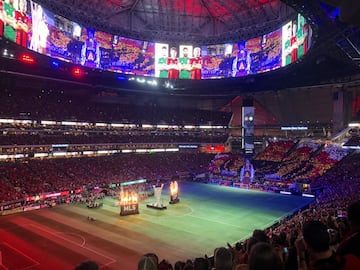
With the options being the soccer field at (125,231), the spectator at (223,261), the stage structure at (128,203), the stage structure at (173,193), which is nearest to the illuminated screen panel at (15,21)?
the soccer field at (125,231)

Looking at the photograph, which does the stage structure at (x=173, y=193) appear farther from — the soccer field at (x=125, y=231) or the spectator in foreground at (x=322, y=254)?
the spectator in foreground at (x=322, y=254)

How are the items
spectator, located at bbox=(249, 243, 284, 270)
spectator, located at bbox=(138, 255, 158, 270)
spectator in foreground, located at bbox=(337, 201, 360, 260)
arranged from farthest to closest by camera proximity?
spectator, located at bbox=(138, 255, 158, 270), spectator in foreground, located at bbox=(337, 201, 360, 260), spectator, located at bbox=(249, 243, 284, 270)

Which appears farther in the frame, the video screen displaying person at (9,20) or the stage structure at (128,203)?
the video screen displaying person at (9,20)

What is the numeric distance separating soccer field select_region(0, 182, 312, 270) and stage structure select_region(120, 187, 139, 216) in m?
0.90

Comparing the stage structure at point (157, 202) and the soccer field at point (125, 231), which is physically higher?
the stage structure at point (157, 202)

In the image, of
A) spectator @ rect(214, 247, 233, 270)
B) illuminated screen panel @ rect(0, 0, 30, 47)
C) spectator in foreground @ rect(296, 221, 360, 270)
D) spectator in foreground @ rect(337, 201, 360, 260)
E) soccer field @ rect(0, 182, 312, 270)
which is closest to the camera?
spectator in foreground @ rect(296, 221, 360, 270)

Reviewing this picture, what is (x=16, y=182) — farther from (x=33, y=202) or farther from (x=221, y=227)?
(x=221, y=227)

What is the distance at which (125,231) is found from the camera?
1228 inches

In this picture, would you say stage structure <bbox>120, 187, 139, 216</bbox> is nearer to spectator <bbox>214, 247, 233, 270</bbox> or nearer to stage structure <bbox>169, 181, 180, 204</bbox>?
stage structure <bbox>169, 181, 180, 204</bbox>

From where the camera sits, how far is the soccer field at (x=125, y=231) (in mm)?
24344

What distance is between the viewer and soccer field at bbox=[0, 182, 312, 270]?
24344mm

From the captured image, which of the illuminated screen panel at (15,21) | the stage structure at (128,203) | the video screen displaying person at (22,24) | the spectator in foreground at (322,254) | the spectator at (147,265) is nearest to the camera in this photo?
the spectator in foreground at (322,254)

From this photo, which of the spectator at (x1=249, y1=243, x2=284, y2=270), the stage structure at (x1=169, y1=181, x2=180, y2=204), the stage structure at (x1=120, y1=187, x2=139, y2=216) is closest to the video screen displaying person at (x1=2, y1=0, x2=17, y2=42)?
the stage structure at (x1=120, y1=187, x2=139, y2=216)

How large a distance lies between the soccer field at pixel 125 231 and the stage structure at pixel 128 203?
904 millimetres
